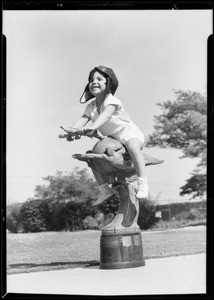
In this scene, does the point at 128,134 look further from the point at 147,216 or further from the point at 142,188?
the point at 147,216

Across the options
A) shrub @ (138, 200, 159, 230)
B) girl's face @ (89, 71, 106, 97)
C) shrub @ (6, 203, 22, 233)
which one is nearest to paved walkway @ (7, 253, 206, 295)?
girl's face @ (89, 71, 106, 97)

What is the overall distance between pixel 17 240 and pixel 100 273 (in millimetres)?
4701

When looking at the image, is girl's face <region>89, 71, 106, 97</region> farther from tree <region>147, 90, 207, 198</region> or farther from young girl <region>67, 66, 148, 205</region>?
tree <region>147, 90, 207, 198</region>

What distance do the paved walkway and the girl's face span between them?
4.27 feet

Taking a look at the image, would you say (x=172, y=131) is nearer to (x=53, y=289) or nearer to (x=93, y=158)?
(x=93, y=158)

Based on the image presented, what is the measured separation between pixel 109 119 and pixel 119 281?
1.18 meters

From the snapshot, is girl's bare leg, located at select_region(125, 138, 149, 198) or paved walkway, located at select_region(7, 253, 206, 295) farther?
girl's bare leg, located at select_region(125, 138, 149, 198)

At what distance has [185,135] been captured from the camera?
873 cm

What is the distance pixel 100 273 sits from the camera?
12.2 feet

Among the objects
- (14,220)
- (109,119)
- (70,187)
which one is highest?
(109,119)

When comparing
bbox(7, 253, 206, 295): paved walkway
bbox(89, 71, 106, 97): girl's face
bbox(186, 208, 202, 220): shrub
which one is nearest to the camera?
bbox(7, 253, 206, 295): paved walkway

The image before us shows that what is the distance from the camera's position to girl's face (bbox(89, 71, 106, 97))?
396 cm

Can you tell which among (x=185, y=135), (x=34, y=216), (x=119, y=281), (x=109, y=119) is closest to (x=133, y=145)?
(x=109, y=119)
